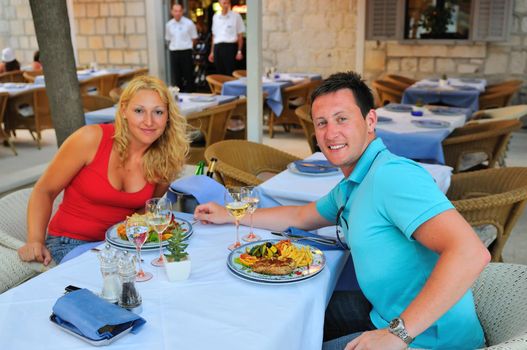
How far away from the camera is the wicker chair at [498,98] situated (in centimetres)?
658

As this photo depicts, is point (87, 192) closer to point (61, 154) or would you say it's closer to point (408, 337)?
point (61, 154)

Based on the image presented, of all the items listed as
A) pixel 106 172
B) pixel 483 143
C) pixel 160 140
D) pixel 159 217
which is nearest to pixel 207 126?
pixel 483 143

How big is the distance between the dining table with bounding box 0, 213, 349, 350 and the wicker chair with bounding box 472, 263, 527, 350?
0.49 meters

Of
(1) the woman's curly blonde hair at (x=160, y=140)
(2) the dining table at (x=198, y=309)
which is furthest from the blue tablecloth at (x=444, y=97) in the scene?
(2) the dining table at (x=198, y=309)

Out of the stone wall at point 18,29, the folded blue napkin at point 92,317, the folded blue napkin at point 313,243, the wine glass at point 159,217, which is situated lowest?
the folded blue napkin at point 313,243

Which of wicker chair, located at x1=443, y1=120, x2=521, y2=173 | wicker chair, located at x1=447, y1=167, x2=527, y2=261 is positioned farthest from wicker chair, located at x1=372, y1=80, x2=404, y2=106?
wicker chair, located at x1=447, y1=167, x2=527, y2=261

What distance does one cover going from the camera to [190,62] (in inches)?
391

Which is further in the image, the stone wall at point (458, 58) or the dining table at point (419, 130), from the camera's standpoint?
the stone wall at point (458, 58)

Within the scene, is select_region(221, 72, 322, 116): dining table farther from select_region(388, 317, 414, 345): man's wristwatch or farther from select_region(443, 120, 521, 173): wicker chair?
select_region(388, 317, 414, 345): man's wristwatch

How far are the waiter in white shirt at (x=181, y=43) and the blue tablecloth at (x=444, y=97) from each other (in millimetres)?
4464

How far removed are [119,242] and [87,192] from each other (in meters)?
0.55

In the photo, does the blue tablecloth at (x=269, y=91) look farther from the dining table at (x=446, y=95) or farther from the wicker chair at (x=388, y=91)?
the dining table at (x=446, y=95)

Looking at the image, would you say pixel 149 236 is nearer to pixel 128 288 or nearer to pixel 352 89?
pixel 128 288

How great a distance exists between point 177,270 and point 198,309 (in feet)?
0.61
